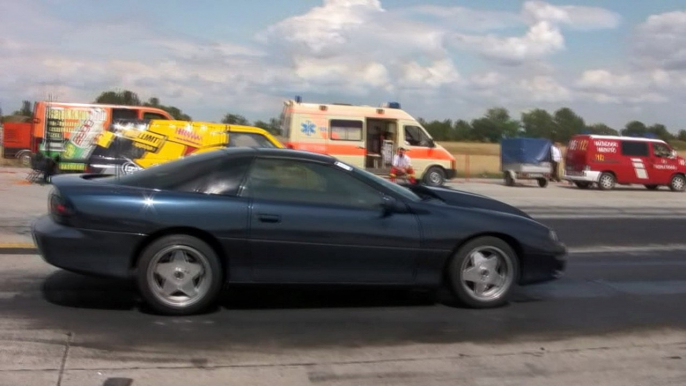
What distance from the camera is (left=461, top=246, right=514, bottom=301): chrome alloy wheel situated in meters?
7.07

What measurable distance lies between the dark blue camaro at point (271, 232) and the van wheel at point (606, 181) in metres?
22.5

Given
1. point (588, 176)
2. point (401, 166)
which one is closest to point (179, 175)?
point (401, 166)

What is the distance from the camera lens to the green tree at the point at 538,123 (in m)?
72.0

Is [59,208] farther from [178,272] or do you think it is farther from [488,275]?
[488,275]

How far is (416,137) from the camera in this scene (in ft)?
84.7

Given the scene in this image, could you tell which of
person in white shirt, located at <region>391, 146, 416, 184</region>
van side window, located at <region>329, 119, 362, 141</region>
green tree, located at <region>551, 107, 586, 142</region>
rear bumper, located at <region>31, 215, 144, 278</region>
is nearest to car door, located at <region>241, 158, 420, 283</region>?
rear bumper, located at <region>31, 215, 144, 278</region>

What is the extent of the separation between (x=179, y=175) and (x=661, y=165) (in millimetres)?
26024

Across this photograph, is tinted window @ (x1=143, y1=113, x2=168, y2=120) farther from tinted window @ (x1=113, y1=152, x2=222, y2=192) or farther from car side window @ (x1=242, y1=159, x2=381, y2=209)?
car side window @ (x1=242, y1=159, x2=381, y2=209)

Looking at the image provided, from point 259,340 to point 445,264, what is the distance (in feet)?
6.16

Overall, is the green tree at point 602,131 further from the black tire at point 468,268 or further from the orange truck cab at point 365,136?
the black tire at point 468,268

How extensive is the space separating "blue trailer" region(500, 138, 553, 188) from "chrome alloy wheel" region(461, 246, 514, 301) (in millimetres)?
22331

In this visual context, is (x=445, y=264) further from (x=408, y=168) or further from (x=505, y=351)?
(x=408, y=168)

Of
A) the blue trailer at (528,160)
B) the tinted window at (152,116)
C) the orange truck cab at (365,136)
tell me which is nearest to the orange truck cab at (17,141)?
the tinted window at (152,116)

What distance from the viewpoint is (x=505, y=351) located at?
5.94 m
